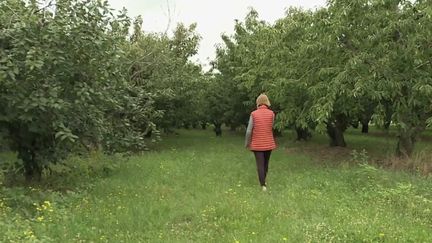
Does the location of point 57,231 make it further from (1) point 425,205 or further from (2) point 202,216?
(1) point 425,205

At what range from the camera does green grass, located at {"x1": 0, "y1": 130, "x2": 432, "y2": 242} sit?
6383 mm

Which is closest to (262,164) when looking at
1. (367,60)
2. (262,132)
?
(262,132)

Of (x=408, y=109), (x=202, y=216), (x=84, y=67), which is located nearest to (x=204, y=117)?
(x=408, y=109)

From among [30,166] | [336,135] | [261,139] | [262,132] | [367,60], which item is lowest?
[30,166]

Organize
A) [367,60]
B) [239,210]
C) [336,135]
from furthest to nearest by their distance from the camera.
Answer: [336,135] → [367,60] → [239,210]

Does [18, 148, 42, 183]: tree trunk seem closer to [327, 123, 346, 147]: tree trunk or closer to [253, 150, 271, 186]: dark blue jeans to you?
[253, 150, 271, 186]: dark blue jeans

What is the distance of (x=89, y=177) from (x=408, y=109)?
805 centimetres

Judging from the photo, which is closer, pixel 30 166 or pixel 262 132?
pixel 262 132

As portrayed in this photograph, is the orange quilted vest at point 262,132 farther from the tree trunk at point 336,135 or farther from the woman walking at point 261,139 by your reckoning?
the tree trunk at point 336,135

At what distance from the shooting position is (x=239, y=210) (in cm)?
774

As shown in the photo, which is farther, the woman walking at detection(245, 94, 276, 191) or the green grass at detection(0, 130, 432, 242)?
the woman walking at detection(245, 94, 276, 191)

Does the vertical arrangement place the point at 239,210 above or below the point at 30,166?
below

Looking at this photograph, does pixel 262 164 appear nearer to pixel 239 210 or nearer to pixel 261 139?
pixel 261 139

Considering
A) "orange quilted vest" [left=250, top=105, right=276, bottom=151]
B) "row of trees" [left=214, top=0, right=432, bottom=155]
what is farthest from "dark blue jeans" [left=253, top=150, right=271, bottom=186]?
"row of trees" [left=214, top=0, right=432, bottom=155]
